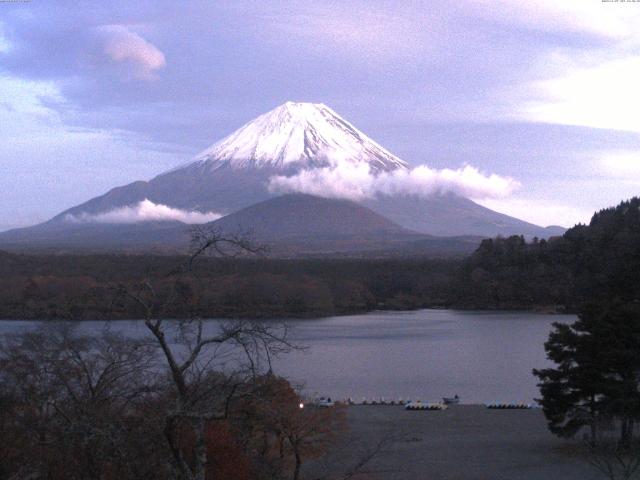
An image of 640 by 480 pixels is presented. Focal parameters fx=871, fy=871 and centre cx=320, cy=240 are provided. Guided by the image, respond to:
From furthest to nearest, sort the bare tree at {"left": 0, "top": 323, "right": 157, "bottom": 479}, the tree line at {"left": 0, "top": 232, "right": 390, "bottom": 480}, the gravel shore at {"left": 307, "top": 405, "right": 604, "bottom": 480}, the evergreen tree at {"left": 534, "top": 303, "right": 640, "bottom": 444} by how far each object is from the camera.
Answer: the evergreen tree at {"left": 534, "top": 303, "right": 640, "bottom": 444}
the gravel shore at {"left": 307, "top": 405, "right": 604, "bottom": 480}
the bare tree at {"left": 0, "top": 323, "right": 157, "bottom": 479}
the tree line at {"left": 0, "top": 232, "right": 390, "bottom": 480}

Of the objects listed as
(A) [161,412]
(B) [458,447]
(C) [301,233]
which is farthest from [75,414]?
(C) [301,233]

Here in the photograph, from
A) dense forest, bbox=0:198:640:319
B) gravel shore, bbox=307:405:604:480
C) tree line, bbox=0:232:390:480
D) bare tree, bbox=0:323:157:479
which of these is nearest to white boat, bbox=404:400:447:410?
gravel shore, bbox=307:405:604:480

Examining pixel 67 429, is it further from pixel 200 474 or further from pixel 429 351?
pixel 429 351

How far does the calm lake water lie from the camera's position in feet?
46.6

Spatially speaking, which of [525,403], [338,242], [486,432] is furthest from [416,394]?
[338,242]

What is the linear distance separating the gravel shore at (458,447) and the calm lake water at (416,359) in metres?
1.17

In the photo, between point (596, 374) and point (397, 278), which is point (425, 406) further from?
point (397, 278)

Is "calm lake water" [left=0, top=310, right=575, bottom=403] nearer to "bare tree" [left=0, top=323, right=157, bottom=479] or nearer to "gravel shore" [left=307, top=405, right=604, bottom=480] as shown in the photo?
"gravel shore" [left=307, top=405, right=604, bottom=480]

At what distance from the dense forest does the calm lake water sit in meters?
3.80

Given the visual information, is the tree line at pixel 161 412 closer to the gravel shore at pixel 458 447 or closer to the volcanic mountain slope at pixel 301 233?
the gravel shore at pixel 458 447

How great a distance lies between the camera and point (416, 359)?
691 inches

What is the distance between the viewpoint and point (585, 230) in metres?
37.8

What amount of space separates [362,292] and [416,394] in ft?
64.3

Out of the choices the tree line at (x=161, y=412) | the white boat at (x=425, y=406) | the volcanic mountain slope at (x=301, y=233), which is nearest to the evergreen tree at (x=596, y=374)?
the white boat at (x=425, y=406)
